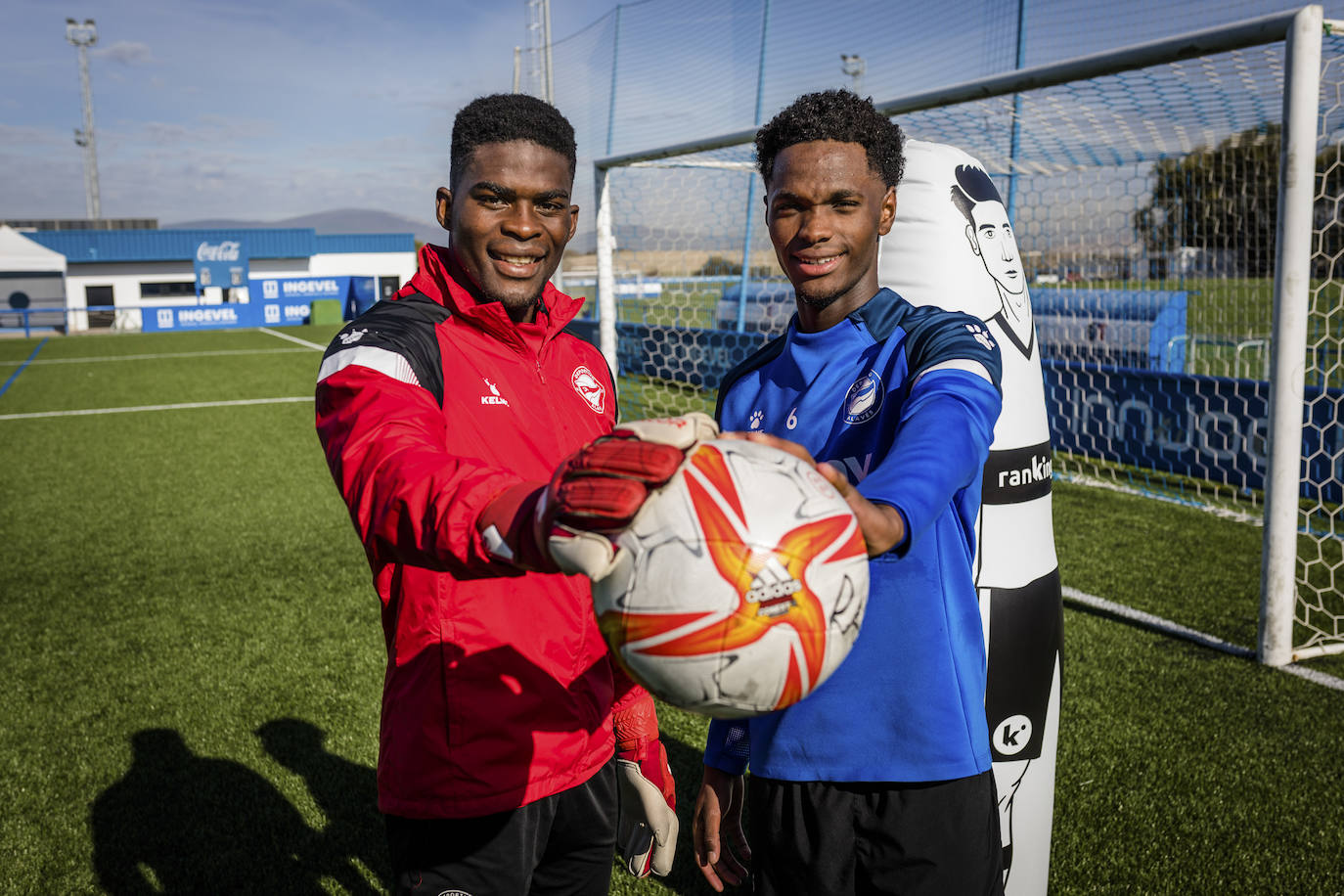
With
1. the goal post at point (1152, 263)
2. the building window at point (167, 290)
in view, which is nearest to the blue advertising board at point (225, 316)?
the building window at point (167, 290)

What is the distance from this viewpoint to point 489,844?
1.63 meters

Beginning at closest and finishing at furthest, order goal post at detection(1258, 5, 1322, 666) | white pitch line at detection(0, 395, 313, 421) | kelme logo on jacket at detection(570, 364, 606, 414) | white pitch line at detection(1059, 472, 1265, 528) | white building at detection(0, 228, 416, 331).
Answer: kelme logo on jacket at detection(570, 364, 606, 414), goal post at detection(1258, 5, 1322, 666), white pitch line at detection(1059, 472, 1265, 528), white pitch line at detection(0, 395, 313, 421), white building at detection(0, 228, 416, 331)

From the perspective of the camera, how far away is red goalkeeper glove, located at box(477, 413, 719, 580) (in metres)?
0.96

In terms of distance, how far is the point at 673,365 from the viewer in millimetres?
9812

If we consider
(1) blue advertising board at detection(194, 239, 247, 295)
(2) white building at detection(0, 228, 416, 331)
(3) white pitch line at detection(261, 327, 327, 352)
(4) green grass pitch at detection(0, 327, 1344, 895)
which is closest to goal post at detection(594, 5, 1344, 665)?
(4) green grass pitch at detection(0, 327, 1344, 895)

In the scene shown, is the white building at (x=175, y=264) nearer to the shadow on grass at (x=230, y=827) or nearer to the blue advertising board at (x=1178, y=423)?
the blue advertising board at (x=1178, y=423)

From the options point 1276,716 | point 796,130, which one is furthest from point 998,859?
point 1276,716

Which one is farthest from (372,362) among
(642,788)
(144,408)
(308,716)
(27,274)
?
(27,274)

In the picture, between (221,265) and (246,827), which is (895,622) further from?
(221,265)

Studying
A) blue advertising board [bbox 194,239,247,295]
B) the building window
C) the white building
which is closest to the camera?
the white building

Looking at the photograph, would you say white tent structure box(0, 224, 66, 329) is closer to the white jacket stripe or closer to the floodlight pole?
the floodlight pole

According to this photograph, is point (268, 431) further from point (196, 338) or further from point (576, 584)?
point (196, 338)

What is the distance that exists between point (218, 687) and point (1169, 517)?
20.7 ft

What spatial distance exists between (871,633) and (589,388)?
77 centimetres
